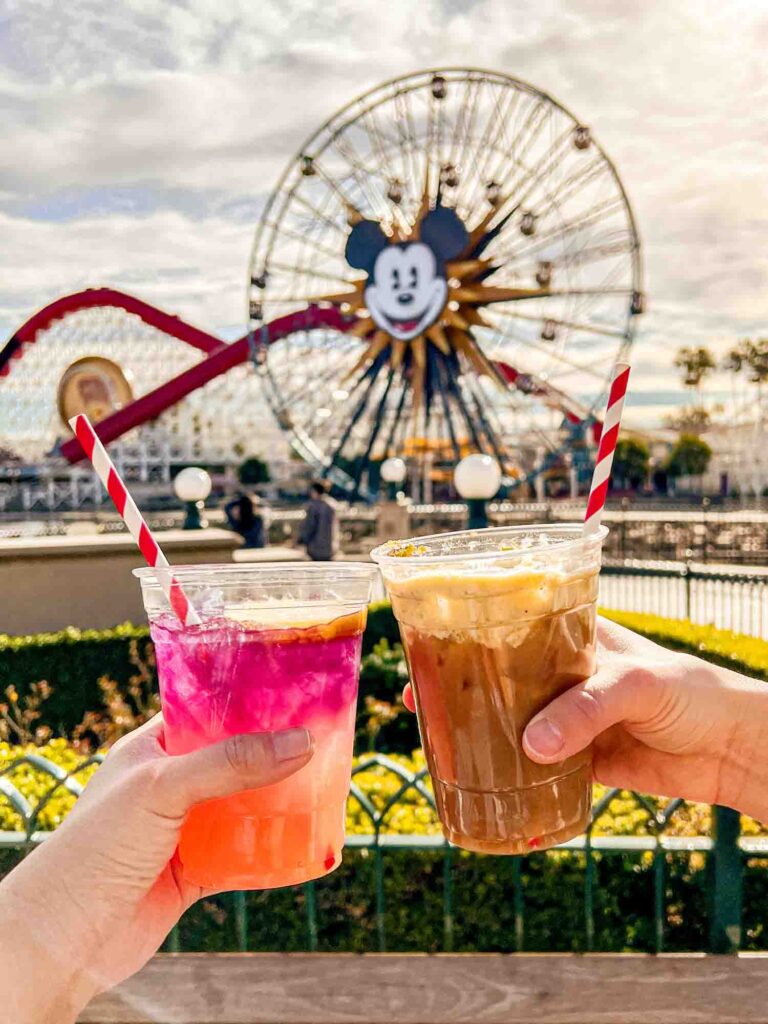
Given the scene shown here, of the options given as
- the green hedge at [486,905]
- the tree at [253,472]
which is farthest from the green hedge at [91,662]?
the tree at [253,472]

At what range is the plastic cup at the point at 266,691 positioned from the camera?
1232 millimetres

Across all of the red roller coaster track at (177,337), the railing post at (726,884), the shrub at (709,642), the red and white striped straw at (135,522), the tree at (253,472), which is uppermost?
the red roller coaster track at (177,337)

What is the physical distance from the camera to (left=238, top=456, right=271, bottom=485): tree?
5112 centimetres

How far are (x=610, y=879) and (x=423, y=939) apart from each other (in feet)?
1.99

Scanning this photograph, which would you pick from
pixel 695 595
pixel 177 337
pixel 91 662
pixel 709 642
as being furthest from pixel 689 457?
pixel 91 662

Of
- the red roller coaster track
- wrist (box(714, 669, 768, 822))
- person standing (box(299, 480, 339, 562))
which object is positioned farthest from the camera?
the red roller coaster track

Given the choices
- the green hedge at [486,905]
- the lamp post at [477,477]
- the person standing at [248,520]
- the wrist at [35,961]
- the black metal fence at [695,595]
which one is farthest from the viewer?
the person standing at [248,520]

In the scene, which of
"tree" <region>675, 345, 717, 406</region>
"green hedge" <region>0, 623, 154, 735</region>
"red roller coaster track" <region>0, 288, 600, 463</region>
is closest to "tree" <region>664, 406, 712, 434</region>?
"tree" <region>675, 345, 717, 406</region>

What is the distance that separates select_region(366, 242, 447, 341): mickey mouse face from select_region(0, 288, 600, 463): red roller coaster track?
9.24 ft

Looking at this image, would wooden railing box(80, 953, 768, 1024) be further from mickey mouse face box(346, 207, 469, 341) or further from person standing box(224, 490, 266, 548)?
mickey mouse face box(346, 207, 469, 341)

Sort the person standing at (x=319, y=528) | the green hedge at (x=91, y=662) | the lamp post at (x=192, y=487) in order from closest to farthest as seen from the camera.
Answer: the green hedge at (x=91, y=662) → the lamp post at (x=192, y=487) → the person standing at (x=319, y=528)

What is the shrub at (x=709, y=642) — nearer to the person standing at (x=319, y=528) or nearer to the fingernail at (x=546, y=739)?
the fingernail at (x=546, y=739)

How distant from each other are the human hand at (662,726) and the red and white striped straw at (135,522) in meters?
0.39

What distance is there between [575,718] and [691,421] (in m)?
66.8
